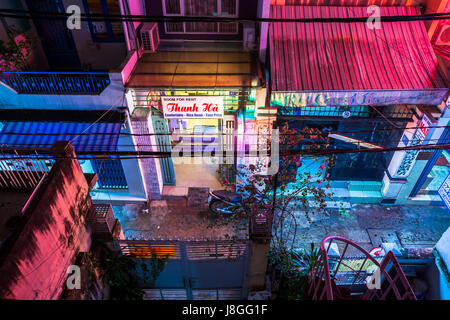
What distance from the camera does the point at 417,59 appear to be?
8.81 m

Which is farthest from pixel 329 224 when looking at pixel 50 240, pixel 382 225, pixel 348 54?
pixel 50 240

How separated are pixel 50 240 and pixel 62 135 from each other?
14.1ft

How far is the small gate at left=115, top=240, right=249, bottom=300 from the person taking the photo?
763cm

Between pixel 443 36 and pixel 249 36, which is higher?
pixel 249 36

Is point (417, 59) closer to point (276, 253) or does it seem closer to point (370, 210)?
point (370, 210)

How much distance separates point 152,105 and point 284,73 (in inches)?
175

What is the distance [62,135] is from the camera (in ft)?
29.7

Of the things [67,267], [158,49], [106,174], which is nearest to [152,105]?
→ [158,49]

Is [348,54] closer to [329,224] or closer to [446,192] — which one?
[446,192]

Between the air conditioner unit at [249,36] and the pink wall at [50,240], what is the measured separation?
6.90 metres

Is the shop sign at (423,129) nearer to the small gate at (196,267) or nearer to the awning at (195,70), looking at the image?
the awning at (195,70)

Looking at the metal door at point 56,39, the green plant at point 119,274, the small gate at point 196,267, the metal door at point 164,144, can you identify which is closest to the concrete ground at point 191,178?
the metal door at point 164,144

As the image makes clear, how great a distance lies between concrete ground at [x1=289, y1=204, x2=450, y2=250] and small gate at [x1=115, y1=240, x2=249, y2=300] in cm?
318

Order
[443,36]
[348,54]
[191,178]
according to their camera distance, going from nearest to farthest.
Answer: [348,54] < [443,36] < [191,178]
